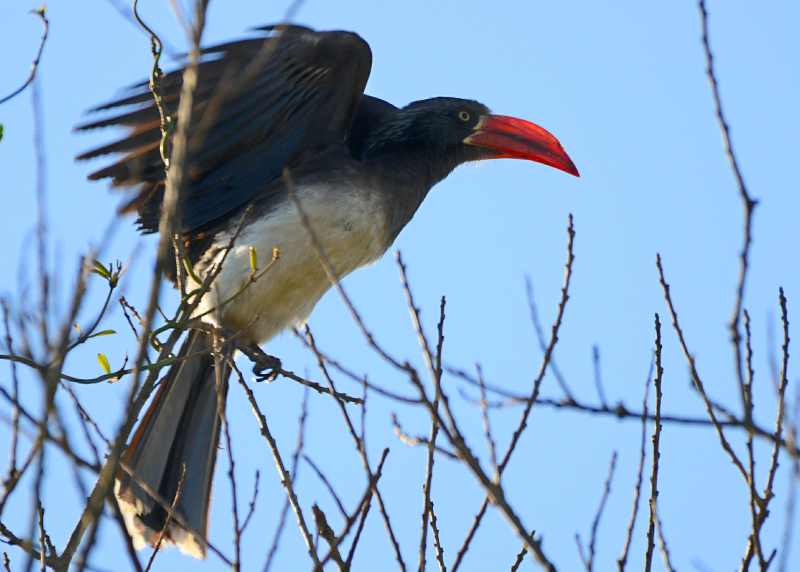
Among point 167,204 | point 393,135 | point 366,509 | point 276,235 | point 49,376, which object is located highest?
point 393,135

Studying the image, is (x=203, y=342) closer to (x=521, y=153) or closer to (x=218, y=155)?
(x=218, y=155)

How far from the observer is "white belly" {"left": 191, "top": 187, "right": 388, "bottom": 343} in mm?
5508

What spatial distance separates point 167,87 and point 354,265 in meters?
1.20

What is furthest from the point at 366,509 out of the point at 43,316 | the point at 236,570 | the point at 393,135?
the point at 393,135

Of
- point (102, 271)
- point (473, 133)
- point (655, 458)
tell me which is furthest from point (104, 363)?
point (473, 133)

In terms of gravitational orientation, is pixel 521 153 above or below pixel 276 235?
above

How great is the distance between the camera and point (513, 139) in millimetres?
6426

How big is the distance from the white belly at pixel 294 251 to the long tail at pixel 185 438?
0.26 meters

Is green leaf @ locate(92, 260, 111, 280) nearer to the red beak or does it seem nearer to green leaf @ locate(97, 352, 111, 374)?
green leaf @ locate(97, 352, 111, 374)

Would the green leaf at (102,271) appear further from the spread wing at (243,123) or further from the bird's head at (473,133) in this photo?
the bird's head at (473,133)

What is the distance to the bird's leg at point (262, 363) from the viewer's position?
5.59 metres

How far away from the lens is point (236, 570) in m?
2.96

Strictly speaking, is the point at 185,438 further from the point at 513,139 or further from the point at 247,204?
the point at 513,139

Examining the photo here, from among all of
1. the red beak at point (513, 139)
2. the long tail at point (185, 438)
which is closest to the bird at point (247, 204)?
the long tail at point (185, 438)
